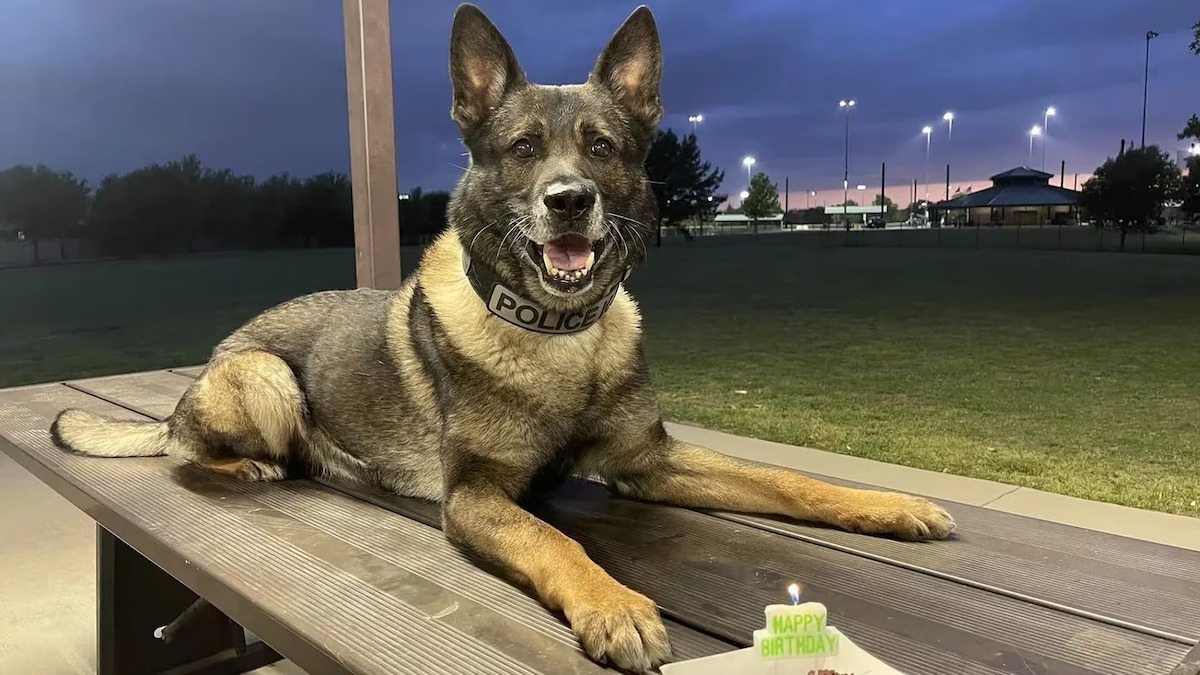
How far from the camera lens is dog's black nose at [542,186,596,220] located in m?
1.60

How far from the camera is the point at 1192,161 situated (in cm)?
957

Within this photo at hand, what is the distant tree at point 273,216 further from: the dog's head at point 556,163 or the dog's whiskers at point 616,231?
the dog's whiskers at point 616,231

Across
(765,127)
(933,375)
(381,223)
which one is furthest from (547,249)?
(765,127)

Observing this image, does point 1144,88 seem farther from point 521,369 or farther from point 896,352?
point 521,369

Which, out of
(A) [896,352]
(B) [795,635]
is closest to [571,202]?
(B) [795,635]

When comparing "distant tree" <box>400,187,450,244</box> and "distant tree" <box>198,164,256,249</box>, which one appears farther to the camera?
"distant tree" <box>198,164,256,249</box>

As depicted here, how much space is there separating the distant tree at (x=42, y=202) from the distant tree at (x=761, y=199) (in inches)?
429

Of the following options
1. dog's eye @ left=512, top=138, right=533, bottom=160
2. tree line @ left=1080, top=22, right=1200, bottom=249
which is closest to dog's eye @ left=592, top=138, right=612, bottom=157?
dog's eye @ left=512, top=138, right=533, bottom=160

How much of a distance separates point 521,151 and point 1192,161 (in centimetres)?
1062

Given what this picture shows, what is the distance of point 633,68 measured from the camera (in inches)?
75.8

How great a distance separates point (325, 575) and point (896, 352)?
685cm

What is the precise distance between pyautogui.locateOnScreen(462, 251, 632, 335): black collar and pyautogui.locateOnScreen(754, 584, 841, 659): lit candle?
0.91m

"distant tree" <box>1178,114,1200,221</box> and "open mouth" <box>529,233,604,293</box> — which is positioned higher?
"distant tree" <box>1178,114,1200,221</box>

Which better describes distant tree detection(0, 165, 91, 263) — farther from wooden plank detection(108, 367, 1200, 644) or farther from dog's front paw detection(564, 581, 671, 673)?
dog's front paw detection(564, 581, 671, 673)
